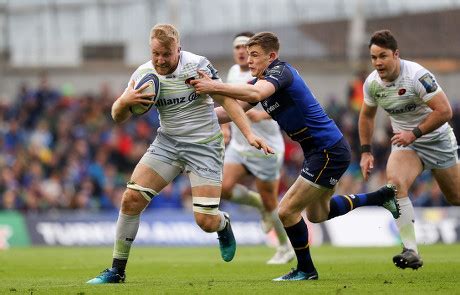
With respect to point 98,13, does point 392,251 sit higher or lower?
lower

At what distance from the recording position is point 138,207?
1134 cm

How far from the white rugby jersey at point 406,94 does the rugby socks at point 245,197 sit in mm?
3227

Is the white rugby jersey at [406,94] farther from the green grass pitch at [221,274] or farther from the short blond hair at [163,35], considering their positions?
the short blond hair at [163,35]

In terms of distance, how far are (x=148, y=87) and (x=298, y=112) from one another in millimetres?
1691

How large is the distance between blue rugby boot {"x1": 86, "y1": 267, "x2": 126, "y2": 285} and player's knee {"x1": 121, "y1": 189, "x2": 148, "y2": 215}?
2.22 ft

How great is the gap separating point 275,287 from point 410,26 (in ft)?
77.4

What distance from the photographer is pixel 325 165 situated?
453 inches

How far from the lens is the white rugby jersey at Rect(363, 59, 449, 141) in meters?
12.6

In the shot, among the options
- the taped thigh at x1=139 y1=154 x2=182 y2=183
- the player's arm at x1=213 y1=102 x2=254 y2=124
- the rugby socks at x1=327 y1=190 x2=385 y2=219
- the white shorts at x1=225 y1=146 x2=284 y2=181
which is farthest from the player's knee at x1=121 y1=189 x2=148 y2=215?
the white shorts at x1=225 y1=146 x2=284 y2=181

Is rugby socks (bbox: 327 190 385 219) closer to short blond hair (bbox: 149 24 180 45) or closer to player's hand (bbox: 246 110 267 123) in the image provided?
short blond hair (bbox: 149 24 180 45)

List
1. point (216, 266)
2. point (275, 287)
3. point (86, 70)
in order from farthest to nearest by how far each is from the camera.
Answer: point (86, 70), point (216, 266), point (275, 287)

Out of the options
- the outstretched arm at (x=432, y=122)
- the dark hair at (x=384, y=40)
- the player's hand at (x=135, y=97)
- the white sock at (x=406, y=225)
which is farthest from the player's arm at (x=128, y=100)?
the white sock at (x=406, y=225)

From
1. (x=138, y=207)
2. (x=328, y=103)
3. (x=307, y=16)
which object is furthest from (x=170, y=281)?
(x=307, y=16)

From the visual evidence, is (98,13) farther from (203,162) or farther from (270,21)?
(203,162)
